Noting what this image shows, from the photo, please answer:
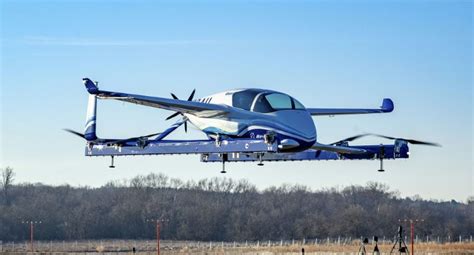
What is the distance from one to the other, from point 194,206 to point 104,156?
7339 cm

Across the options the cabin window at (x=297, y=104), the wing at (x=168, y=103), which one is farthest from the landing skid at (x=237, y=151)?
the cabin window at (x=297, y=104)

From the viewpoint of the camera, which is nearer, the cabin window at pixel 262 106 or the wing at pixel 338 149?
the cabin window at pixel 262 106

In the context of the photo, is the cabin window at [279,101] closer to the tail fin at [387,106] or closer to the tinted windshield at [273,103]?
the tinted windshield at [273,103]

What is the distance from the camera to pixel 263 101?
61.2 meters

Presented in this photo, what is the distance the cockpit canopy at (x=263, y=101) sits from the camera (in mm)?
61125

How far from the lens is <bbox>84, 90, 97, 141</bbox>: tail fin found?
216ft

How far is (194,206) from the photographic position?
138500mm

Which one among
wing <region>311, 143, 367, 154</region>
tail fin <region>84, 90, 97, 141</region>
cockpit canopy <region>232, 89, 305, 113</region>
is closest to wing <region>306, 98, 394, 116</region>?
wing <region>311, 143, 367, 154</region>

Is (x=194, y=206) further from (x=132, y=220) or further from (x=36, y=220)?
(x=36, y=220)

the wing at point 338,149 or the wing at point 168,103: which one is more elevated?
Answer: the wing at point 168,103

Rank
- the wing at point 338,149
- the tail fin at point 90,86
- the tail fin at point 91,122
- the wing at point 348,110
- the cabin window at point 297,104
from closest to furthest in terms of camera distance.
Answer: the tail fin at point 90,86, the cabin window at point 297,104, the wing at point 338,149, the wing at point 348,110, the tail fin at point 91,122

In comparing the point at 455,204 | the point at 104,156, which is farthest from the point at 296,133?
the point at 455,204

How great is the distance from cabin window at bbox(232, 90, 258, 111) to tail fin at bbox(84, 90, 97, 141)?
8.42 m

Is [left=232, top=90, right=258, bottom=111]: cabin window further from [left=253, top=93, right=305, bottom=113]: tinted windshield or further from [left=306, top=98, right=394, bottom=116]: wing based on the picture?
[left=306, top=98, right=394, bottom=116]: wing
